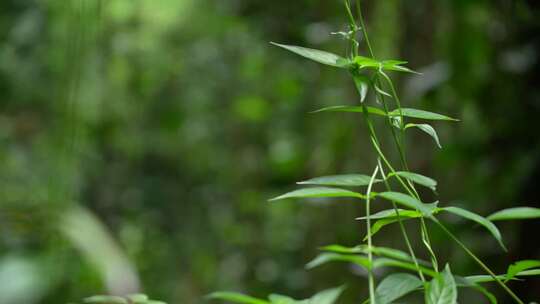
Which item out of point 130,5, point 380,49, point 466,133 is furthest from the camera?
point 130,5

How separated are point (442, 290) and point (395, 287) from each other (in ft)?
0.06

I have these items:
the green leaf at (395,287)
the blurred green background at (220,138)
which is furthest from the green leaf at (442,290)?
the blurred green background at (220,138)

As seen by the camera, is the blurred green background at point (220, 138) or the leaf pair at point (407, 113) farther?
the blurred green background at point (220, 138)

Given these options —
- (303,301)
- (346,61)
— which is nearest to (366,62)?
Result: (346,61)

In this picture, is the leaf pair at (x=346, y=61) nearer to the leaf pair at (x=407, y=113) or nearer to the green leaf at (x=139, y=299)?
the leaf pair at (x=407, y=113)

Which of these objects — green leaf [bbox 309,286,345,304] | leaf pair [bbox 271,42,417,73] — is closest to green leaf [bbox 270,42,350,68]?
leaf pair [bbox 271,42,417,73]

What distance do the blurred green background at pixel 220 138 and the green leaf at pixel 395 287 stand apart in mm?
417

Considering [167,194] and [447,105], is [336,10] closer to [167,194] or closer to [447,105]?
[447,105]

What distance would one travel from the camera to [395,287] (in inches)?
12.0

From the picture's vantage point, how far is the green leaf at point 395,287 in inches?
11.8

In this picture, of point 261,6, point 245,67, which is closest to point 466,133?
point 261,6

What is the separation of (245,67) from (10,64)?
75 cm

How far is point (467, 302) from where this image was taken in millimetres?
1768

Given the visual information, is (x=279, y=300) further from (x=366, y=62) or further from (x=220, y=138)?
(x=220, y=138)
